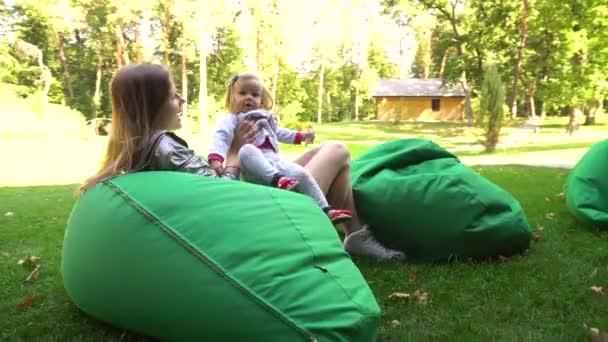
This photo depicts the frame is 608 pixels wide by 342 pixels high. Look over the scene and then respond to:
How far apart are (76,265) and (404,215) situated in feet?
7.39

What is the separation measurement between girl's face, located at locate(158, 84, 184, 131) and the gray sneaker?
169cm

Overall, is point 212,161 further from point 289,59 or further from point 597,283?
point 289,59

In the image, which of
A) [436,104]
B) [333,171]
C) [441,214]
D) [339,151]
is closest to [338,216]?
[333,171]

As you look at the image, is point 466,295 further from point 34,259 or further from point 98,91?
point 98,91

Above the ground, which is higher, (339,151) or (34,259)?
(339,151)

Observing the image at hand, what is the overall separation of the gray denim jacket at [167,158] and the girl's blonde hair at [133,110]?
0.15 ft

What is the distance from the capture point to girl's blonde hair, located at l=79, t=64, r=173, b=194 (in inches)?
118

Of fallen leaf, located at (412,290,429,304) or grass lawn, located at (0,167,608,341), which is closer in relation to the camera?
grass lawn, located at (0,167,608,341)

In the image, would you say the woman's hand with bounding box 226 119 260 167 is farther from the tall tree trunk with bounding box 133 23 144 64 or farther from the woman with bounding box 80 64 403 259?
the tall tree trunk with bounding box 133 23 144 64

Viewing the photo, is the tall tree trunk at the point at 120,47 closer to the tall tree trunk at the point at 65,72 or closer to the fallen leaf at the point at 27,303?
the tall tree trunk at the point at 65,72

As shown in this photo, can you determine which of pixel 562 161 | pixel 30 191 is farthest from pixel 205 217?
pixel 562 161

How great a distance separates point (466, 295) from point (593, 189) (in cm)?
242

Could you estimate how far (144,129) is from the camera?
3018 millimetres

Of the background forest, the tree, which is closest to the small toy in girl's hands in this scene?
the tree
